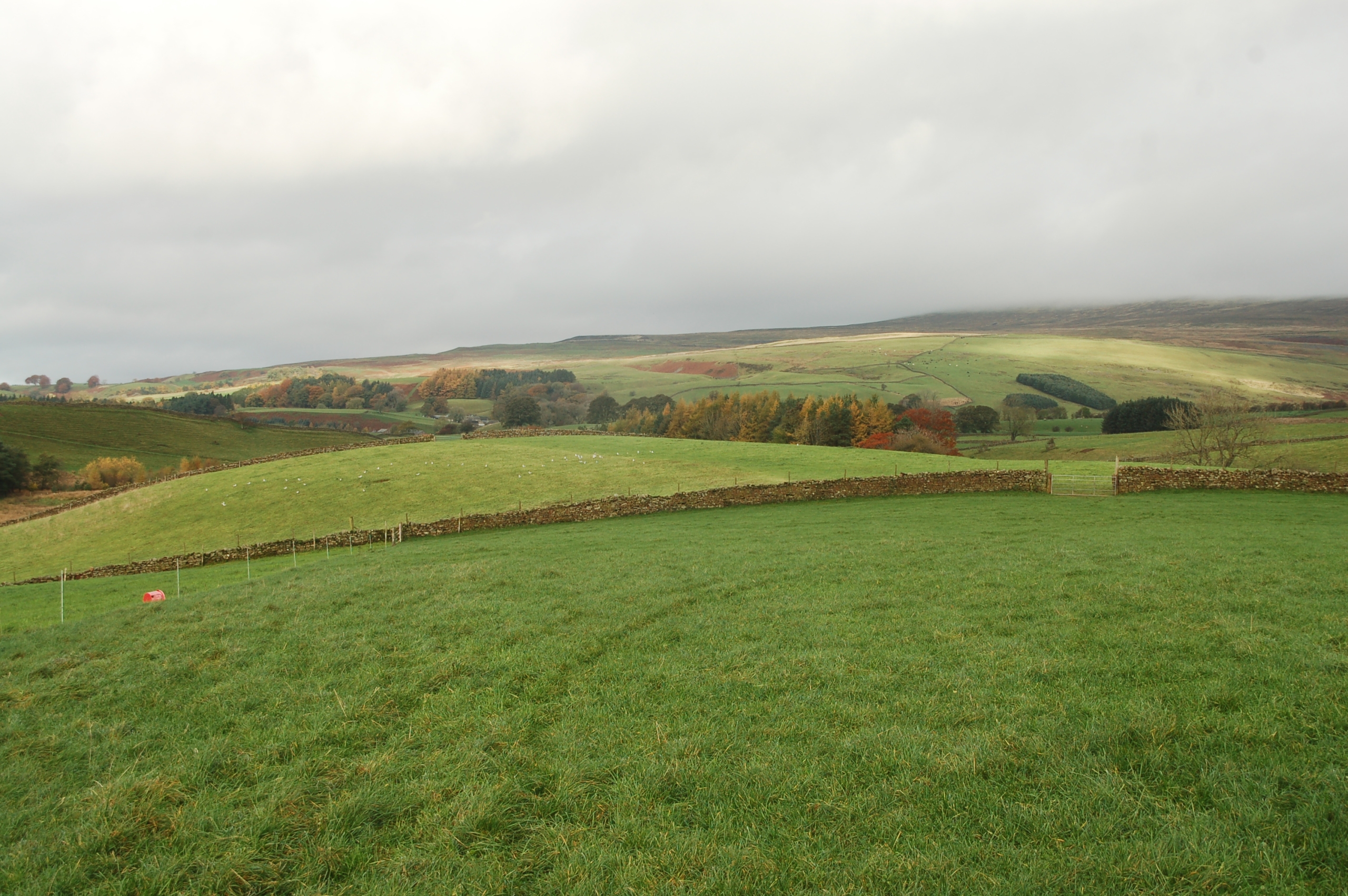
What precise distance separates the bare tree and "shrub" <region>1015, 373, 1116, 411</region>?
70065mm

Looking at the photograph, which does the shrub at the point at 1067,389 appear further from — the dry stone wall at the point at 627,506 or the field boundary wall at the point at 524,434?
the dry stone wall at the point at 627,506

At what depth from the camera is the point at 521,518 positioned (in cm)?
3031

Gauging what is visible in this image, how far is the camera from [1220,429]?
165 ft

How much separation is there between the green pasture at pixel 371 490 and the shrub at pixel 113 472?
4297cm

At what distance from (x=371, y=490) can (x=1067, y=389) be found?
137 meters

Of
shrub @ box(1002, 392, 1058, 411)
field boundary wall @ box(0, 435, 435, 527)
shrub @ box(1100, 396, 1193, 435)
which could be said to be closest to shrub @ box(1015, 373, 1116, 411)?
shrub @ box(1002, 392, 1058, 411)

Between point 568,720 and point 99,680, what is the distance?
677cm

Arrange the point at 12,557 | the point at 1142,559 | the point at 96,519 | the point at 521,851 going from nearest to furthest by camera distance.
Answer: the point at 521,851 → the point at 1142,559 → the point at 12,557 → the point at 96,519

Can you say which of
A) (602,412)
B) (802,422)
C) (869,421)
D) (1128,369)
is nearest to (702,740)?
(802,422)

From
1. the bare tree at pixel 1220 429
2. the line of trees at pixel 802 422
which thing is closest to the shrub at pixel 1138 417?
the line of trees at pixel 802 422

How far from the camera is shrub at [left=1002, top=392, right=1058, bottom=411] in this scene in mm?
118688

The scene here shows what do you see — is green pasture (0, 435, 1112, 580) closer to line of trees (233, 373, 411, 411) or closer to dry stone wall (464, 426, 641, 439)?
dry stone wall (464, 426, 641, 439)

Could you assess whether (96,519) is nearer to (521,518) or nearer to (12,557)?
(12,557)

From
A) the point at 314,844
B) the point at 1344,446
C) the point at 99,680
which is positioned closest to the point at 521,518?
the point at 99,680
